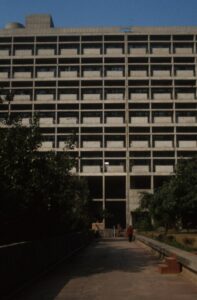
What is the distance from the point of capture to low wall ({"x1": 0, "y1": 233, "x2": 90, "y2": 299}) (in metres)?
13.2

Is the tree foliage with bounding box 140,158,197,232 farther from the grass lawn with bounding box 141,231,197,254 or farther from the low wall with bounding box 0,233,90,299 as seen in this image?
the low wall with bounding box 0,233,90,299

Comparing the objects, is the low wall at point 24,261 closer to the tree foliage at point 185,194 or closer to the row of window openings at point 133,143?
the tree foliage at point 185,194

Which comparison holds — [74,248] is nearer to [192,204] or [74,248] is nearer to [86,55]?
[192,204]

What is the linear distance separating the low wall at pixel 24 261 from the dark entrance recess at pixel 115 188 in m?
76.1

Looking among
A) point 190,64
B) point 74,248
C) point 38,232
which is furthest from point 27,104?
point 38,232

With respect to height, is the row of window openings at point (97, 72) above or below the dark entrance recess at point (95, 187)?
above

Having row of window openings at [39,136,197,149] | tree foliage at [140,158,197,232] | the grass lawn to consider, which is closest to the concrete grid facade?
row of window openings at [39,136,197,149]

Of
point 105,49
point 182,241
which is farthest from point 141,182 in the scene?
point 182,241

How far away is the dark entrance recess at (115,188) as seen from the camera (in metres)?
101

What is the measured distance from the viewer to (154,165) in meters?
96.0

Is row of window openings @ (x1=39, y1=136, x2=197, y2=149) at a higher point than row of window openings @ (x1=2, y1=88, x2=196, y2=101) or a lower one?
lower

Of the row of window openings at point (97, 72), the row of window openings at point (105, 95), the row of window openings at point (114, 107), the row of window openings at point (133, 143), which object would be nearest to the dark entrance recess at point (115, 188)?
the row of window openings at point (133, 143)

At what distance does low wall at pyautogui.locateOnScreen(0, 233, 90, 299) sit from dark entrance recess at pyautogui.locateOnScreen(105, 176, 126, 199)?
250ft

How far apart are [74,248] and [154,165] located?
64.2 meters
